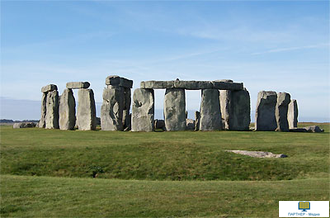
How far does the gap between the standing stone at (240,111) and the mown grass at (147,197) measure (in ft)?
52.5

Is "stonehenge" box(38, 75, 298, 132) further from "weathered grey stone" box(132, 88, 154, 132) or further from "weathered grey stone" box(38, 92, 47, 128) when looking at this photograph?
"weathered grey stone" box(38, 92, 47, 128)

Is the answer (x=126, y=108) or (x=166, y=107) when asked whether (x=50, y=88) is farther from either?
(x=166, y=107)

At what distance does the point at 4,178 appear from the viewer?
46.6ft

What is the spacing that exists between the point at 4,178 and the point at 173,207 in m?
6.45

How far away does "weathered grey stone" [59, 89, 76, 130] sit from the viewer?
30.7m

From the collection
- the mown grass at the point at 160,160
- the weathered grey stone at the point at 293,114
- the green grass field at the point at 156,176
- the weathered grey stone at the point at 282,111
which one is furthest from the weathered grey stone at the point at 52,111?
the weathered grey stone at the point at 293,114

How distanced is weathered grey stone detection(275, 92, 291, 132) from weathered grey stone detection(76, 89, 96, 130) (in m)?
13.6

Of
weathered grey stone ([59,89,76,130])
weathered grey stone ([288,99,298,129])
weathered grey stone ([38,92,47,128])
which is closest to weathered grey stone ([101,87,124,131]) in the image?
weathered grey stone ([59,89,76,130])

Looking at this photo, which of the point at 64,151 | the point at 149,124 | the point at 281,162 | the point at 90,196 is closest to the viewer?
the point at 90,196

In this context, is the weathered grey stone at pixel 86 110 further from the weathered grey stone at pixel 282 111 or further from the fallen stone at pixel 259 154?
the fallen stone at pixel 259 154

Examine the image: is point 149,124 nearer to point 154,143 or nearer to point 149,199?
point 154,143

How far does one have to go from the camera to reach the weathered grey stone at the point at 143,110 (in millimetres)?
28266

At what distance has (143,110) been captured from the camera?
93.5ft

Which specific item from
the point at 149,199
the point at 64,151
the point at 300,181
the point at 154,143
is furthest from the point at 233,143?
the point at 149,199
